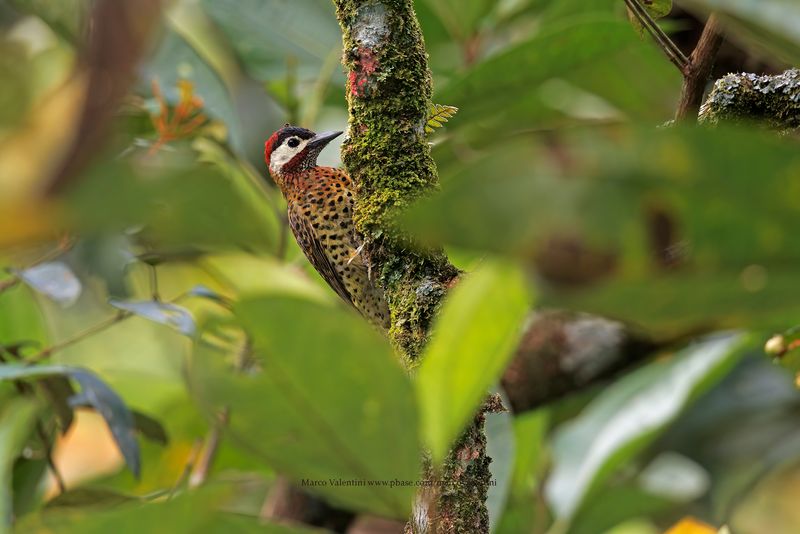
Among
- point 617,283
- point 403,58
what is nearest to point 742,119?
point 403,58

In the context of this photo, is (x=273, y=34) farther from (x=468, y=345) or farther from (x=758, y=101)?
(x=468, y=345)

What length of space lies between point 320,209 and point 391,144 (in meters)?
1.10

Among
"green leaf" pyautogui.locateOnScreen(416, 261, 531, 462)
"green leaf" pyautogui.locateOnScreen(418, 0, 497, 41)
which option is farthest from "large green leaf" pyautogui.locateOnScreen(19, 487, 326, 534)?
"green leaf" pyautogui.locateOnScreen(418, 0, 497, 41)

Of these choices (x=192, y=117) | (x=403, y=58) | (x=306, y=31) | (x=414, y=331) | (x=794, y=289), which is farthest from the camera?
(x=306, y=31)

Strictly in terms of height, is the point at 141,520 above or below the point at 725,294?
below

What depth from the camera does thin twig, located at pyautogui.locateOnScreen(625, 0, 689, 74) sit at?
154cm

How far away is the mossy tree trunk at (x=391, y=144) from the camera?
62.6 inches

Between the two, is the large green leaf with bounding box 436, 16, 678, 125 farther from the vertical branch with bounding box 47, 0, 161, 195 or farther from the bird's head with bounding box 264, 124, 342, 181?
the vertical branch with bounding box 47, 0, 161, 195

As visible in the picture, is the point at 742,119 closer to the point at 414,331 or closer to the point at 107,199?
the point at 414,331

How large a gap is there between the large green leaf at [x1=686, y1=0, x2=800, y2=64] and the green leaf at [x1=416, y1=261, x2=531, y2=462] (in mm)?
313

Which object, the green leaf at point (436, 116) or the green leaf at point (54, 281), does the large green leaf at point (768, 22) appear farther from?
the green leaf at point (54, 281)

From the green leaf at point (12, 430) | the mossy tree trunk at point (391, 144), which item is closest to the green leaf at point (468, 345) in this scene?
the mossy tree trunk at point (391, 144)

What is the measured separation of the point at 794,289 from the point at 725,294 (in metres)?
0.06

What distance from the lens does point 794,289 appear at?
654 millimetres
